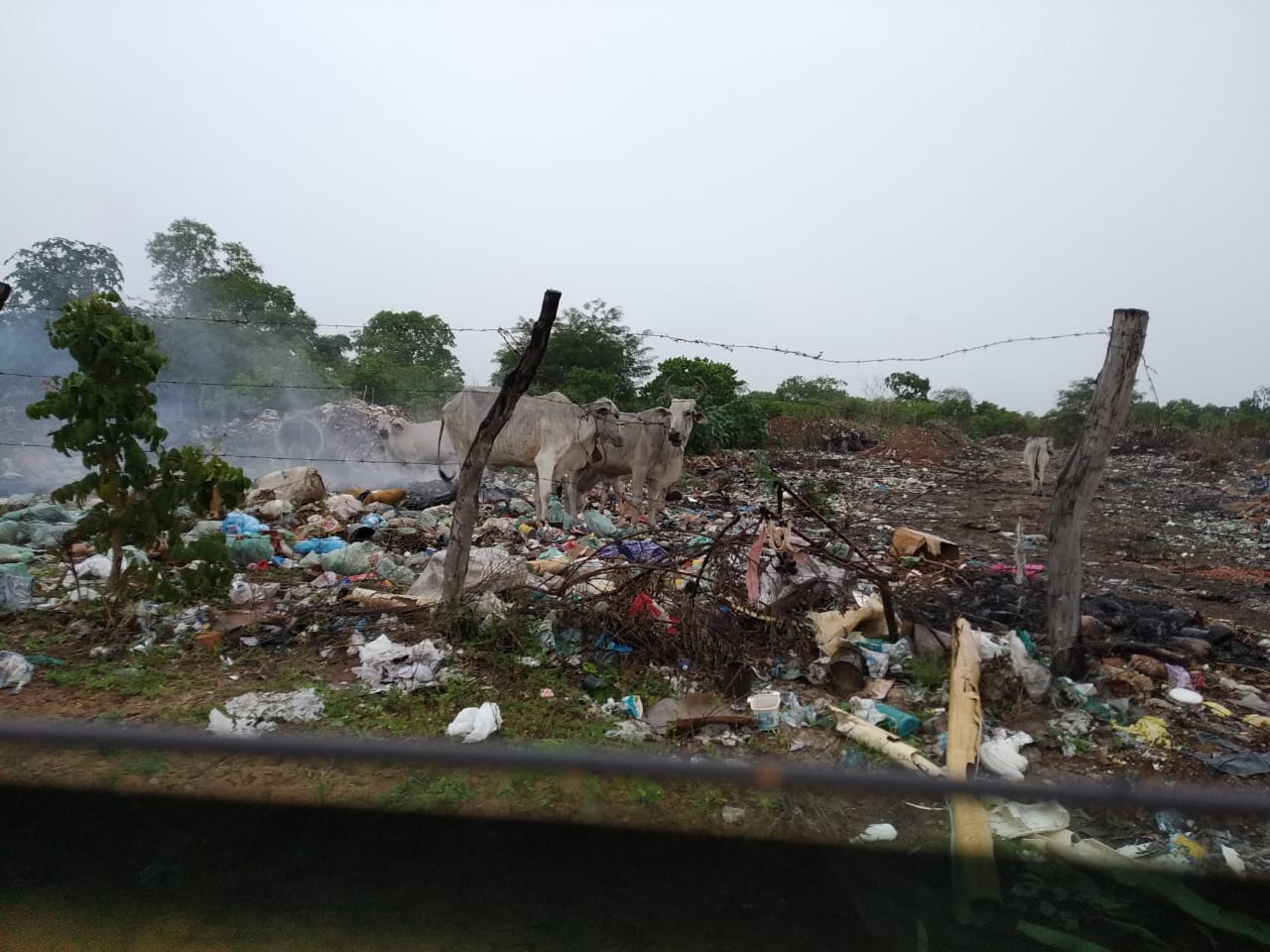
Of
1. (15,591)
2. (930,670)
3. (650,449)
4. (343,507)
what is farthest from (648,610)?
(343,507)

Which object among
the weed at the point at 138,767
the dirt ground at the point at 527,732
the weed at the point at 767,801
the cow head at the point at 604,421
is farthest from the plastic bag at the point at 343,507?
the weed at the point at 138,767

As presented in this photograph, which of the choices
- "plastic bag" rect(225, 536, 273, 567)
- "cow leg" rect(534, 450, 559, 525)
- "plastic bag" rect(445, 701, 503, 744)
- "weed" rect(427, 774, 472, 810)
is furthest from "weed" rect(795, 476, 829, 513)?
"weed" rect(427, 774, 472, 810)

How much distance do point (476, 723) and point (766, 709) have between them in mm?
1391

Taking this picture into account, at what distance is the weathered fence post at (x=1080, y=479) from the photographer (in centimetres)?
371

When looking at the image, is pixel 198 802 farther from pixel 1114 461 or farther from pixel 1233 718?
pixel 1114 461

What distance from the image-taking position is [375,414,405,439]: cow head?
10.4m

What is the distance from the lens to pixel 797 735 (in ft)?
11.9

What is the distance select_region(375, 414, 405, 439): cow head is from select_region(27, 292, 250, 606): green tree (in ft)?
19.2

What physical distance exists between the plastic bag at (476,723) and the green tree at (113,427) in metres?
2.19

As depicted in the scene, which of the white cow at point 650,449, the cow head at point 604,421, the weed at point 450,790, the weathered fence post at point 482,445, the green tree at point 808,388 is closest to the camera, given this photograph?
the weed at point 450,790

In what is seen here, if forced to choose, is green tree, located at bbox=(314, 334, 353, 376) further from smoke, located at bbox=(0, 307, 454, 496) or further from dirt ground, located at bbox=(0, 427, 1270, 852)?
dirt ground, located at bbox=(0, 427, 1270, 852)

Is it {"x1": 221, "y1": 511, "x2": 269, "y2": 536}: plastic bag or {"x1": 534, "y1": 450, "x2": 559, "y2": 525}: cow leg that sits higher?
{"x1": 534, "y1": 450, "x2": 559, "y2": 525}: cow leg

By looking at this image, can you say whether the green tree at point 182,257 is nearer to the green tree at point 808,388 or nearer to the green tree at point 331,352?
the green tree at point 331,352

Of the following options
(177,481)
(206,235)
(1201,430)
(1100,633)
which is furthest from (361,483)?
(1201,430)
